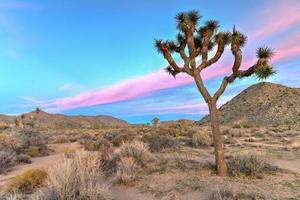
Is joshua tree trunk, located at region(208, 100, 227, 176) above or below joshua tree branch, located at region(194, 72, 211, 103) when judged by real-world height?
below

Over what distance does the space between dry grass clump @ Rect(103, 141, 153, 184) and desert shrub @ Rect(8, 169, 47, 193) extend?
229 centimetres

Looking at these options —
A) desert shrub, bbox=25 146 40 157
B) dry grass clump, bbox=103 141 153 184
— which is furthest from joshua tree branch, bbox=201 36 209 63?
desert shrub, bbox=25 146 40 157

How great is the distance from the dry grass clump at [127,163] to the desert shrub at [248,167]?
3.32m

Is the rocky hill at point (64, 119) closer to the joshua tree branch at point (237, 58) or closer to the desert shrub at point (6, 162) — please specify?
the desert shrub at point (6, 162)

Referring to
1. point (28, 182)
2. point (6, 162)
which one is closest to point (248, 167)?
point (28, 182)

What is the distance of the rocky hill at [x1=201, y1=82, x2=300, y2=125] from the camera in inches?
2128

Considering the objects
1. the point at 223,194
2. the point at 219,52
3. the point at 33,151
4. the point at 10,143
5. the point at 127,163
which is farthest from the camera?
the point at 10,143

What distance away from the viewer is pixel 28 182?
923 centimetres

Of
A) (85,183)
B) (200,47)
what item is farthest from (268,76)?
(85,183)

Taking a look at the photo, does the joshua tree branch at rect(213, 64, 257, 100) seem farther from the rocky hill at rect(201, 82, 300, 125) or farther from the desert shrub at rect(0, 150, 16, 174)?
the rocky hill at rect(201, 82, 300, 125)

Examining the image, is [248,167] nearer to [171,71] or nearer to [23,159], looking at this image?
[171,71]

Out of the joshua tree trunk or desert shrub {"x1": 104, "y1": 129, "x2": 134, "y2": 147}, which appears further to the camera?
desert shrub {"x1": 104, "y1": 129, "x2": 134, "y2": 147}

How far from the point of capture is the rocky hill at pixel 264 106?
177 feet

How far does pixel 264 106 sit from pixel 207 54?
182 feet
